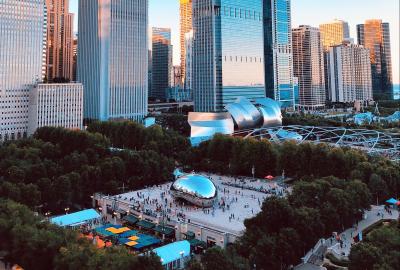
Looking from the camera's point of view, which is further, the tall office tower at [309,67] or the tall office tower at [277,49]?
the tall office tower at [309,67]

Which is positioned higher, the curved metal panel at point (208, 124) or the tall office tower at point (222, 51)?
the tall office tower at point (222, 51)

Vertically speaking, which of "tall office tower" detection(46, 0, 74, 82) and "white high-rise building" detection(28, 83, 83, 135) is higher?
"tall office tower" detection(46, 0, 74, 82)

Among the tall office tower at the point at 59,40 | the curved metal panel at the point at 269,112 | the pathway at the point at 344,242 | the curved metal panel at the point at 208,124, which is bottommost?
the pathway at the point at 344,242

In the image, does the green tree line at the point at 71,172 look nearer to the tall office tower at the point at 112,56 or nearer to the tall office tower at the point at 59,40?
the tall office tower at the point at 112,56

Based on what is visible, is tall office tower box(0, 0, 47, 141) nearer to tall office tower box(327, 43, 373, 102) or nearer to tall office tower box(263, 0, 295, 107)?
tall office tower box(263, 0, 295, 107)

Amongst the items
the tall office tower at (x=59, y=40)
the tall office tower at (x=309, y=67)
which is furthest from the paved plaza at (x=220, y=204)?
the tall office tower at (x=309, y=67)

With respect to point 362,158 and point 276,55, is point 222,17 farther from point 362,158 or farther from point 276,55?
point 362,158

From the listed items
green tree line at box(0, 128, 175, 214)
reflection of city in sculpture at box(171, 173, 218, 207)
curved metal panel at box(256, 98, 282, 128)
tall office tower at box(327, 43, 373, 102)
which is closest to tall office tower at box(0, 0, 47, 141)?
green tree line at box(0, 128, 175, 214)

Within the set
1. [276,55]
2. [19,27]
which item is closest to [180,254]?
[19,27]
